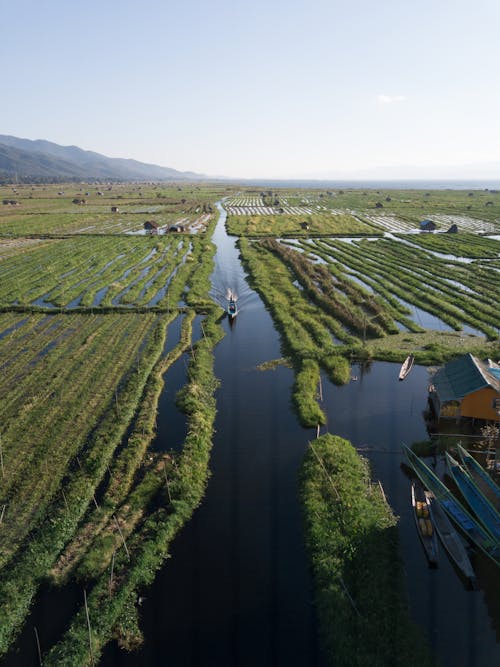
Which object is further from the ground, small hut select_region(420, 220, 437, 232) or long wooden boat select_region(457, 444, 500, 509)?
small hut select_region(420, 220, 437, 232)

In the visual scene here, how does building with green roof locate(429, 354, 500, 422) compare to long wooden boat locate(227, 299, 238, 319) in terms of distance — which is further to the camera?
long wooden boat locate(227, 299, 238, 319)

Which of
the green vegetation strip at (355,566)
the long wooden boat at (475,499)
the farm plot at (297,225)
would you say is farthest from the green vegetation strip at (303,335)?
the farm plot at (297,225)

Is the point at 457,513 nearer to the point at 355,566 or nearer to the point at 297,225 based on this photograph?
the point at 355,566

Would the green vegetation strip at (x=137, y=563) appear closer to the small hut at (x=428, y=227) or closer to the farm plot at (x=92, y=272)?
the farm plot at (x=92, y=272)

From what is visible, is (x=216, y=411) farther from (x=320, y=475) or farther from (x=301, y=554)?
(x=301, y=554)

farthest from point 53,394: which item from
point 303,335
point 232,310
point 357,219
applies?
point 357,219

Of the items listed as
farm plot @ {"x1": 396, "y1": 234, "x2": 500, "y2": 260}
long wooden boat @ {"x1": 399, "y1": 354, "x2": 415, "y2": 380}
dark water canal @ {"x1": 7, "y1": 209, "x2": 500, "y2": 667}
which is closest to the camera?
dark water canal @ {"x1": 7, "y1": 209, "x2": 500, "y2": 667}

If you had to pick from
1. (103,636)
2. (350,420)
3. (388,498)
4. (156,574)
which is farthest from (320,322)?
(103,636)

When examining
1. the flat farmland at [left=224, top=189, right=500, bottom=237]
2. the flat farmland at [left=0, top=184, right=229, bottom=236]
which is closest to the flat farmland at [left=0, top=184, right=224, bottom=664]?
the flat farmland at [left=0, top=184, right=229, bottom=236]

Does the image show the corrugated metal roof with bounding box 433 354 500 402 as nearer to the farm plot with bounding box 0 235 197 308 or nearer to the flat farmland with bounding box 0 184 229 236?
the farm plot with bounding box 0 235 197 308
